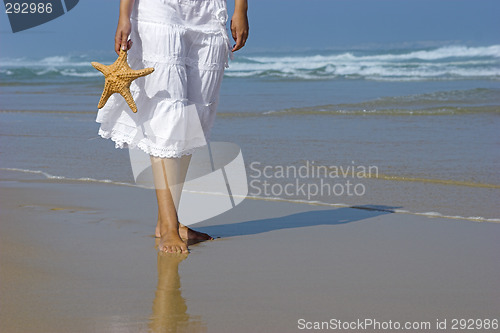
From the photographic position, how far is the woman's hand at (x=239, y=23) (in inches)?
137

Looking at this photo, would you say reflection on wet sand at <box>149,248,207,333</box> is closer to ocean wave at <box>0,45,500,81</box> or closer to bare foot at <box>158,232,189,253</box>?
bare foot at <box>158,232,189,253</box>

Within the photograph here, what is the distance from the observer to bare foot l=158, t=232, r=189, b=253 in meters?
3.41

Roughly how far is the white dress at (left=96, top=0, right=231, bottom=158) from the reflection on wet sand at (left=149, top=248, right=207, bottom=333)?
0.65m

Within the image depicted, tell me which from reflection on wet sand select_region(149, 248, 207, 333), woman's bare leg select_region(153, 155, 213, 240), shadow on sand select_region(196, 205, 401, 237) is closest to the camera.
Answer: reflection on wet sand select_region(149, 248, 207, 333)

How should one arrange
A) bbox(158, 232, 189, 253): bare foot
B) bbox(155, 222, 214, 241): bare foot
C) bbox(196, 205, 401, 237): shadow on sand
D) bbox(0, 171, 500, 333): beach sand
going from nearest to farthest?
bbox(0, 171, 500, 333): beach sand → bbox(158, 232, 189, 253): bare foot → bbox(155, 222, 214, 241): bare foot → bbox(196, 205, 401, 237): shadow on sand

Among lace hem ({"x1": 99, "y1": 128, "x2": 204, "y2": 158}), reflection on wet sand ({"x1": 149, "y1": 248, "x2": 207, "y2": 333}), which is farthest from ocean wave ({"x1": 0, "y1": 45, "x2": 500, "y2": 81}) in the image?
reflection on wet sand ({"x1": 149, "y1": 248, "x2": 207, "y2": 333})

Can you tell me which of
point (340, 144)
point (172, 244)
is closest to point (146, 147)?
point (172, 244)

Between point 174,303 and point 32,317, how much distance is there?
509 mm

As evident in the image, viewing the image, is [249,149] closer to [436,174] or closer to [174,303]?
[436,174]

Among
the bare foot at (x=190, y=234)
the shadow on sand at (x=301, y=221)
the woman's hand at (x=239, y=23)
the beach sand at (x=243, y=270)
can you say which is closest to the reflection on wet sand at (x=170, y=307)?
the beach sand at (x=243, y=270)

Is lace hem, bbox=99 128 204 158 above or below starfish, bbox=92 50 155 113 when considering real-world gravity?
below

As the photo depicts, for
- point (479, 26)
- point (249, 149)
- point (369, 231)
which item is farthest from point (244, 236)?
point (479, 26)

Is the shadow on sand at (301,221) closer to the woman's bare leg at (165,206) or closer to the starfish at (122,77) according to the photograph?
the woman's bare leg at (165,206)

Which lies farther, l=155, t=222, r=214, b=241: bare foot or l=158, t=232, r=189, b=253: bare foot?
l=155, t=222, r=214, b=241: bare foot
